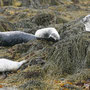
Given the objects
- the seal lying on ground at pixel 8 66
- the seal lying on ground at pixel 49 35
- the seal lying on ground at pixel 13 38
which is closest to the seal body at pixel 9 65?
the seal lying on ground at pixel 8 66

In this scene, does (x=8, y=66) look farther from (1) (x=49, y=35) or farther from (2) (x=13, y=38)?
(2) (x=13, y=38)

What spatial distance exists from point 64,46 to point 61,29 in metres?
2.43

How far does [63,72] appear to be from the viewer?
19.7ft

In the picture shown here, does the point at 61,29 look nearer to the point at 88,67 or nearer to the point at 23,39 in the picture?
the point at 23,39

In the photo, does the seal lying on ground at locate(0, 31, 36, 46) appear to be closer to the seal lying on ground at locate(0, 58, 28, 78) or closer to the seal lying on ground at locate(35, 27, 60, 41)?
the seal lying on ground at locate(35, 27, 60, 41)

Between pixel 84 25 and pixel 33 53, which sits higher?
pixel 84 25

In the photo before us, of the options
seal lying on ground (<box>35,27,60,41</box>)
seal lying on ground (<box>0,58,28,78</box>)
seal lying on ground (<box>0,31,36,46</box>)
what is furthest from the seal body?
seal lying on ground (<box>0,31,36,46</box>)

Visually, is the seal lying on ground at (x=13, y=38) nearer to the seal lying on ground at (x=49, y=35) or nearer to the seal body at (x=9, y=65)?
the seal lying on ground at (x=49, y=35)

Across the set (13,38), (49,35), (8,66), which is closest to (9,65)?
(8,66)

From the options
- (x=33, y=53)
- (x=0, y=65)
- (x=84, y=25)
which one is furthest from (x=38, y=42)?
(x=0, y=65)

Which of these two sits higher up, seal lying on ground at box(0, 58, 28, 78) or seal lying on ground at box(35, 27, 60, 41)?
seal lying on ground at box(35, 27, 60, 41)

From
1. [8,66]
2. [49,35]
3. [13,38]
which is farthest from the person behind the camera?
[13,38]

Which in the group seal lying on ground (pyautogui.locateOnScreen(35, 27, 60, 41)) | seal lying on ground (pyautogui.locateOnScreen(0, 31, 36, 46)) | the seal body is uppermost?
seal lying on ground (pyautogui.locateOnScreen(35, 27, 60, 41))

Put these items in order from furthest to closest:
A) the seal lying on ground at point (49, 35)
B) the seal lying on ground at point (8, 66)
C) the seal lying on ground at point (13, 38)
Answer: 1. the seal lying on ground at point (13, 38)
2. the seal lying on ground at point (49, 35)
3. the seal lying on ground at point (8, 66)
